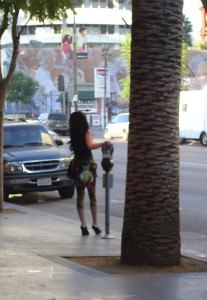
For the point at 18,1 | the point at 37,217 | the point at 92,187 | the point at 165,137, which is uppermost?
the point at 18,1

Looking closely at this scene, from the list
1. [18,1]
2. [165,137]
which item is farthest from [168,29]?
[18,1]

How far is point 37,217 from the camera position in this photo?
43.2 ft

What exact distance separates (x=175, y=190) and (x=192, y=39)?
153367 mm

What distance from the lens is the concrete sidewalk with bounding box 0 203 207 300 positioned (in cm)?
676

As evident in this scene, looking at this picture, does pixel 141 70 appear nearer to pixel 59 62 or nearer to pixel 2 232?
pixel 2 232

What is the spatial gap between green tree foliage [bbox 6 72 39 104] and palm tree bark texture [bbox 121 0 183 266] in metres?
75.8

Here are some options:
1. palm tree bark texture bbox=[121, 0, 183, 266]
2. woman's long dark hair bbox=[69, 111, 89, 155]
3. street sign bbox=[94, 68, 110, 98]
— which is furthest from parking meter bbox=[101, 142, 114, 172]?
street sign bbox=[94, 68, 110, 98]

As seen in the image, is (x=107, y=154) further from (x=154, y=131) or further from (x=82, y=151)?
(x=154, y=131)

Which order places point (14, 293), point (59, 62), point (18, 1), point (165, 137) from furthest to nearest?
point (59, 62) → point (18, 1) → point (165, 137) → point (14, 293)

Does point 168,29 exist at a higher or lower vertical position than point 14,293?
higher

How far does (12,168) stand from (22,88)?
6877 centimetres

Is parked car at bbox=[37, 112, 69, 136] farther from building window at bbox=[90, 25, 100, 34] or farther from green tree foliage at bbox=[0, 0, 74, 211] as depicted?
building window at bbox=[90, 25, 100, 34]

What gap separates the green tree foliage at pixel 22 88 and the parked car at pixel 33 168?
218ft

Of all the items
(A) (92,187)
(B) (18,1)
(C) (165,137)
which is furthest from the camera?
(B) (18,1)
